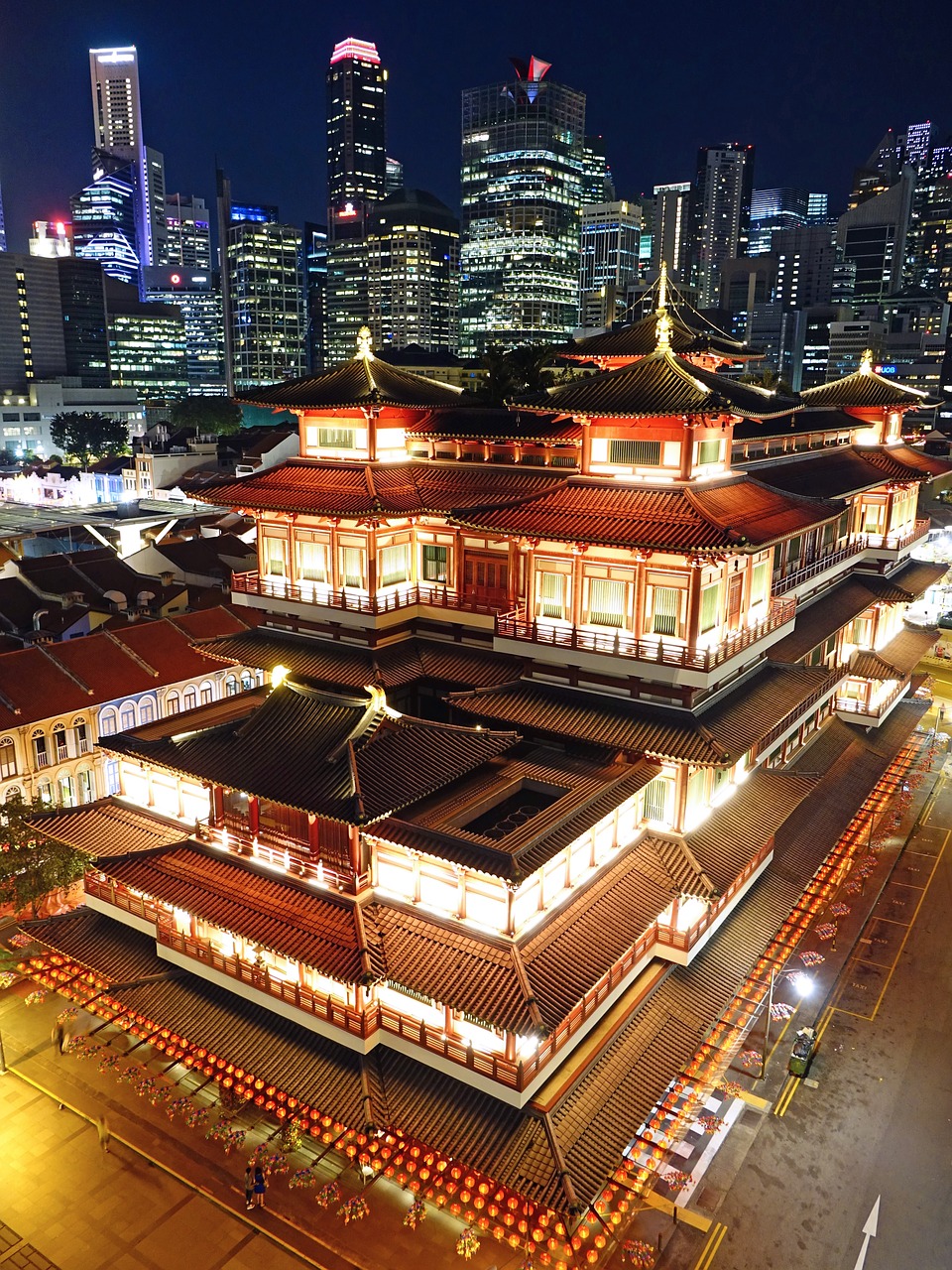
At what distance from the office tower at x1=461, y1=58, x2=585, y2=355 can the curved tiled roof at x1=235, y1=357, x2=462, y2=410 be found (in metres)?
155

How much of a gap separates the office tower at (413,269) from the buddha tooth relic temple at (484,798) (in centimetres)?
17186

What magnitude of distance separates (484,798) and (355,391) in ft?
48.0

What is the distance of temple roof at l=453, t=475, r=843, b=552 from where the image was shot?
24.0 meters

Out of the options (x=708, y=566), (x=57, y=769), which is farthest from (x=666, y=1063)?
(x=57, y=769)

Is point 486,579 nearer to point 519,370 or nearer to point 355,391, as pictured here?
point 355,391

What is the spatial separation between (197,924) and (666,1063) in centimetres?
1375

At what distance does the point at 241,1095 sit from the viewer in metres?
23.8

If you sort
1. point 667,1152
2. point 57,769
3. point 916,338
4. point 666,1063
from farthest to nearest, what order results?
point 916,338 → point 57,769 → point 667,1152 → point 666,1063

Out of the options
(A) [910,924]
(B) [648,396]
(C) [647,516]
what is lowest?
(A) [910,924]

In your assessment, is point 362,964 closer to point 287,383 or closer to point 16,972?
point 16,972

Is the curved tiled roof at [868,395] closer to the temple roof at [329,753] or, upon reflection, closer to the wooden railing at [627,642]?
the wooden railing at [627,642]

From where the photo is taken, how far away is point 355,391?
98.1 ft

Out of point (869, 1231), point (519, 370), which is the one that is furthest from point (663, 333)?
point (519, 370)

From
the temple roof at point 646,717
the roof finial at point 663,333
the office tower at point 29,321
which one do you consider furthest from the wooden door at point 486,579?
the office tower at point 29,321
